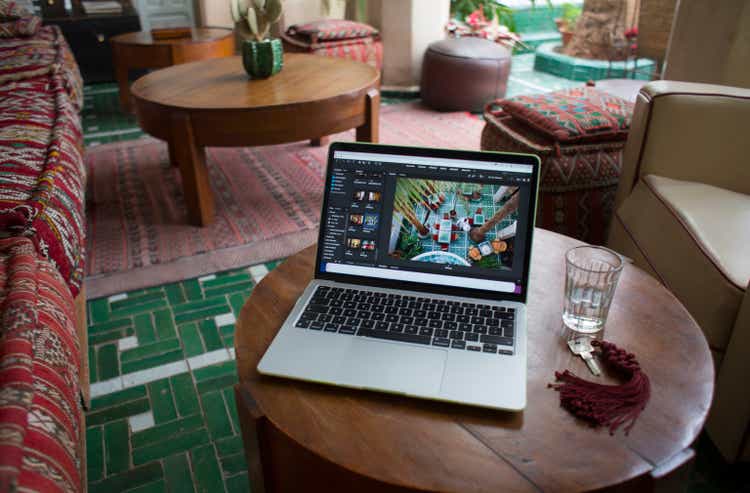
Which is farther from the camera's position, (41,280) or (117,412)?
(117,412)

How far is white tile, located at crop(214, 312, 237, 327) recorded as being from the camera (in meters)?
1.95

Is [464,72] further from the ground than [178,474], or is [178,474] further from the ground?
[464,72]

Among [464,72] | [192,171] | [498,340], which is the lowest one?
[192,171]

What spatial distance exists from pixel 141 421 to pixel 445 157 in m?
1.12

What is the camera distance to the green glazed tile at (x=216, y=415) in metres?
1.52

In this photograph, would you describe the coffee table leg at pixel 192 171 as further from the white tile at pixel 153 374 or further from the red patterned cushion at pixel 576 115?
the red patterned cushion at pixel 576 115

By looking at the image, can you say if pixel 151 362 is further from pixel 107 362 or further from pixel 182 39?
pixel 182 39

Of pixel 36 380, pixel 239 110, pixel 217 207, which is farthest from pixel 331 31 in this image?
pixel 36 380

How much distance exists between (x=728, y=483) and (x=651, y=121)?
1005 mm

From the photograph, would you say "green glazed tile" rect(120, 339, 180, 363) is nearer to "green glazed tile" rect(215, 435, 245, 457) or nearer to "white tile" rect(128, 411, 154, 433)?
"white tile" rect(128, 411, 154, 433)

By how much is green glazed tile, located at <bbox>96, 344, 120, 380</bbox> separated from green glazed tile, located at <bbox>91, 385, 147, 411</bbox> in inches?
3.5

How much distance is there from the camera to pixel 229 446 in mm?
1479

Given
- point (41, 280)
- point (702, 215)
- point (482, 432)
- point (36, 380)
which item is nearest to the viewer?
point (482, 432)

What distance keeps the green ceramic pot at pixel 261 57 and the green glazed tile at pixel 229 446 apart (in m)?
1.79
